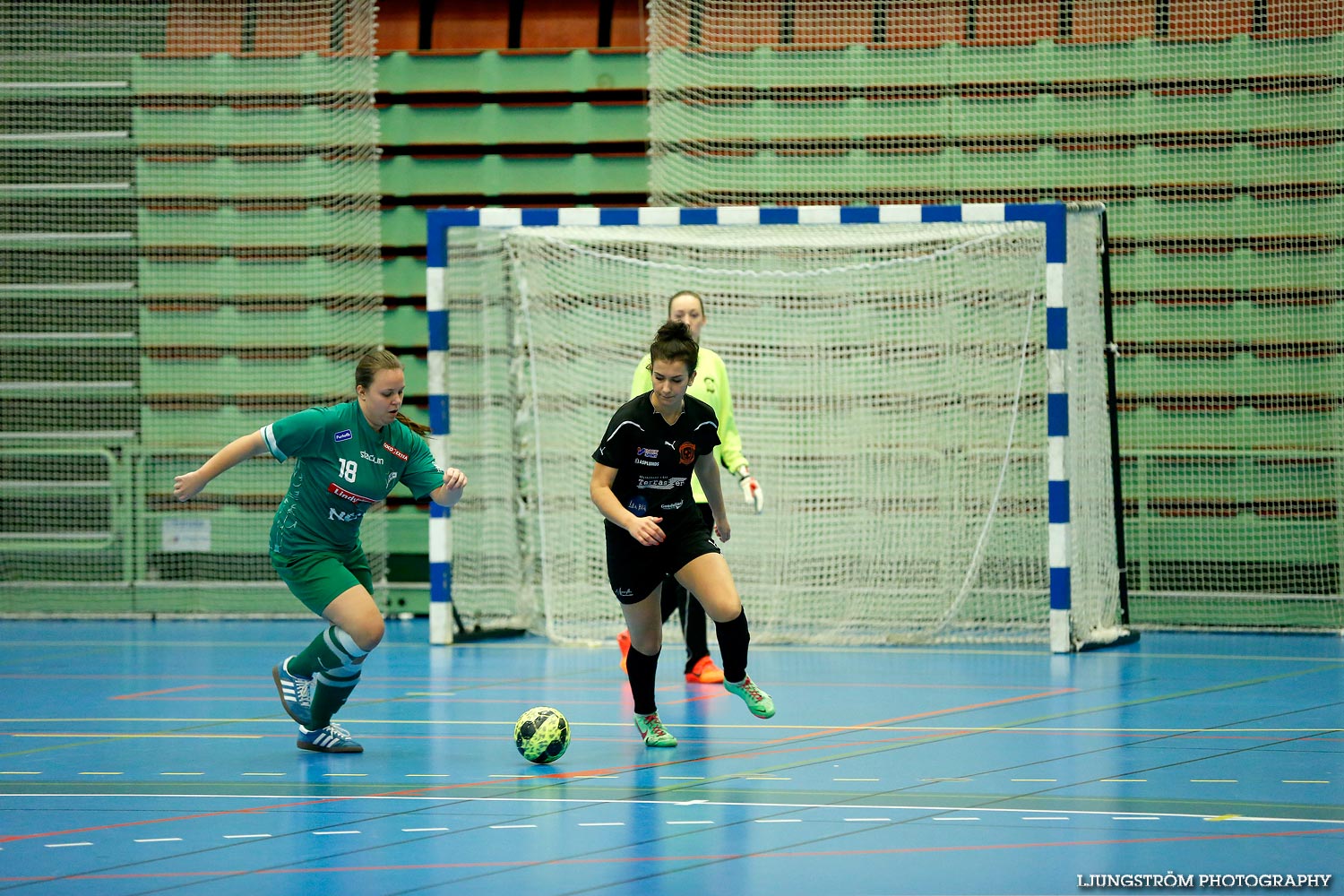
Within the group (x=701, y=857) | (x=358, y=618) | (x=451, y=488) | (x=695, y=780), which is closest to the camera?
(x=701, y=857)

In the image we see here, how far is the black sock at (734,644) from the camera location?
621 cm

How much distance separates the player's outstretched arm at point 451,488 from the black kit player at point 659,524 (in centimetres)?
53

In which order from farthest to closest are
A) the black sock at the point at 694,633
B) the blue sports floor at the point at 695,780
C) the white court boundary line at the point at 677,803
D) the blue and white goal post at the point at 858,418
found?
the blue and white goal post at the point at 858,418 < the black sock at the point at 694,633 < the white court boundary line at the point at 677,803 < the blue sports floor at the point at 695,780

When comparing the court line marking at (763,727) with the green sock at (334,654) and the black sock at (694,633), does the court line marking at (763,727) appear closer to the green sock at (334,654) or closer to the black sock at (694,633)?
the green sock at (334,654)

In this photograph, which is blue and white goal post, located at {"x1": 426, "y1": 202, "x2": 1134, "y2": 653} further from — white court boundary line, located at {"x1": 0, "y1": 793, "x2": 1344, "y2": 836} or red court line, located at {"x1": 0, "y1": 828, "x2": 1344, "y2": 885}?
red court line, located at {"x1": 0, "y1": 828, "x2": 1344, "y2": 885}

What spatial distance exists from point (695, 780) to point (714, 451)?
2727mm

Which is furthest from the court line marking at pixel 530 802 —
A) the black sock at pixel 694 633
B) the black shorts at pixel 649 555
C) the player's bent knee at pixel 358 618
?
the black sock at pixel 694 633

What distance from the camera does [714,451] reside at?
817cm

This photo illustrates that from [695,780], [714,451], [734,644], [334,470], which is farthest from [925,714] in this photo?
[334,470]

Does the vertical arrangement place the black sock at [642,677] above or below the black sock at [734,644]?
below

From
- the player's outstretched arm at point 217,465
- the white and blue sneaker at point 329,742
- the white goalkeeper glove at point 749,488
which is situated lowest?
the white and blue sneaker at point 329,742

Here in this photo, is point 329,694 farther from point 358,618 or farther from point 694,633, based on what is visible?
point 694,633

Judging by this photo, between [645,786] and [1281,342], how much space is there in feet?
23.1

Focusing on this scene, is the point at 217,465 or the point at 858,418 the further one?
the point at 858,418
